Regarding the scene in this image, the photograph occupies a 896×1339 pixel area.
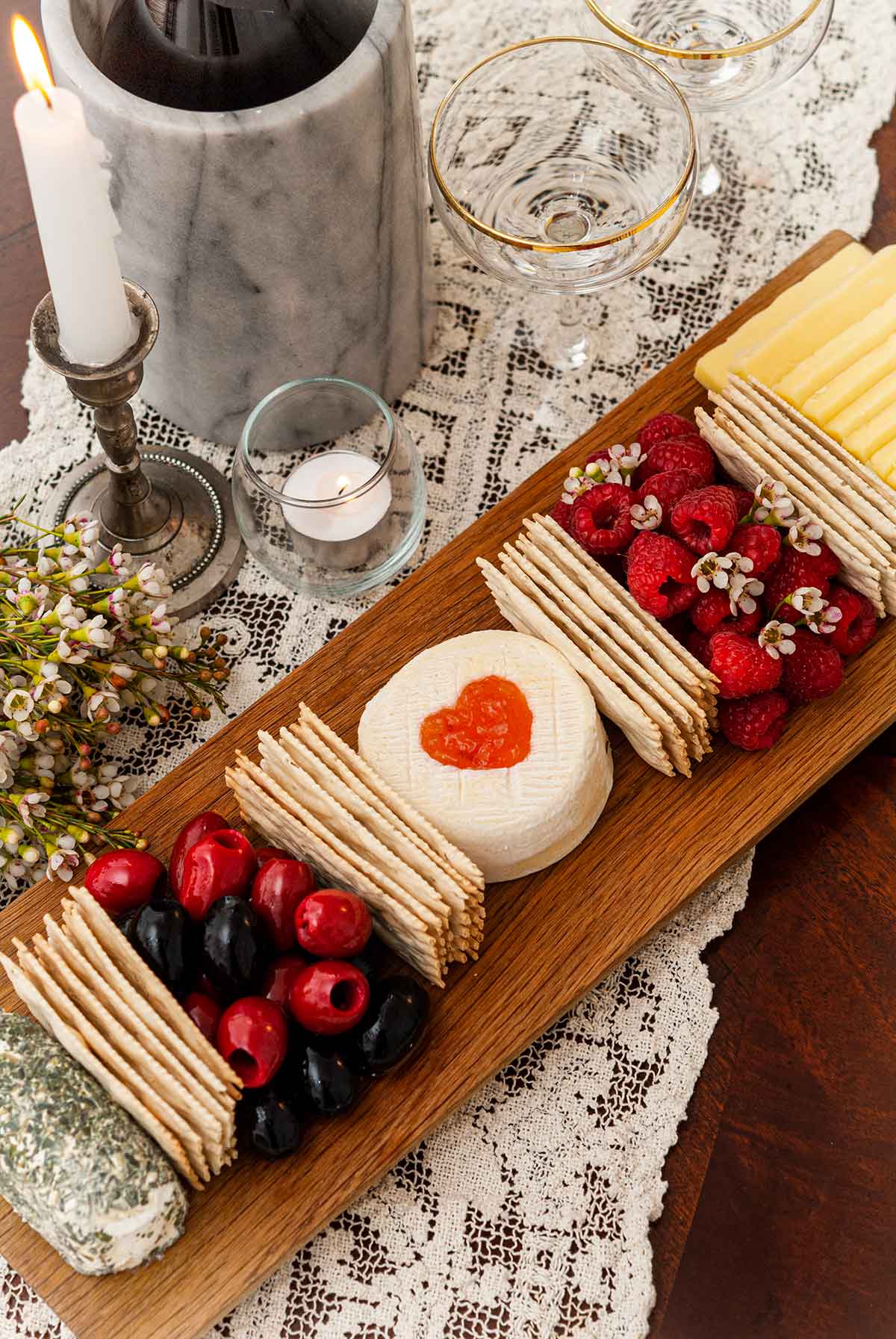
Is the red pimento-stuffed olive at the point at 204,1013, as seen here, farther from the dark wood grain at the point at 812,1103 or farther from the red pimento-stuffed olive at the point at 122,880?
the dark wood grain at the point at 812,1103

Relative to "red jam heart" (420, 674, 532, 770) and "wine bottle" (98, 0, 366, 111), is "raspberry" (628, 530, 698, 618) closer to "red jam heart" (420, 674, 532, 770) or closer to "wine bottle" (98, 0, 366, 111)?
"red jam heart" (420, 674, 532, 770)

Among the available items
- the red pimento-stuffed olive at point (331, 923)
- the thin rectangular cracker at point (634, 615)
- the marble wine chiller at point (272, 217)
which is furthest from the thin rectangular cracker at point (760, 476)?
the red pimento-stuffed olive at point (331, 923)

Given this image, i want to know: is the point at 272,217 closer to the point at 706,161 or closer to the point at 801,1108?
the point at 706,161

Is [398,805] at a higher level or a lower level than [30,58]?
lower

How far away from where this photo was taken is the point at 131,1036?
1.42m

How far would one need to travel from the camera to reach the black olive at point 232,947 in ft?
4.75

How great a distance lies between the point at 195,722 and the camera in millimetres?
1851

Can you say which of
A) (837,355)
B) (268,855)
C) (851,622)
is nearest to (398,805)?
(268,855)

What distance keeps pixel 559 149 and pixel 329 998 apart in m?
Result: 1.25

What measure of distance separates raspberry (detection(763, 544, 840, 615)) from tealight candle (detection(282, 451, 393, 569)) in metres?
0.52

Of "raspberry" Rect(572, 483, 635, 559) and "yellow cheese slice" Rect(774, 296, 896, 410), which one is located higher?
"yellow cheese slice" Rect(774, 296, 896, 410)

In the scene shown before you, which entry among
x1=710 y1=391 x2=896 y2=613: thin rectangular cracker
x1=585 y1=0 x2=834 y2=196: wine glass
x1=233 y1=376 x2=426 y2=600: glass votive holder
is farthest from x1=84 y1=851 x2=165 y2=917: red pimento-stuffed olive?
x1=585 y1=0 x2=834 y2=196: wine glass

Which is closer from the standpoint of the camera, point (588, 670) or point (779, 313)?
point (588, 670)

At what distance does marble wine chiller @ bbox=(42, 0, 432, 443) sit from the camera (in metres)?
1.60
